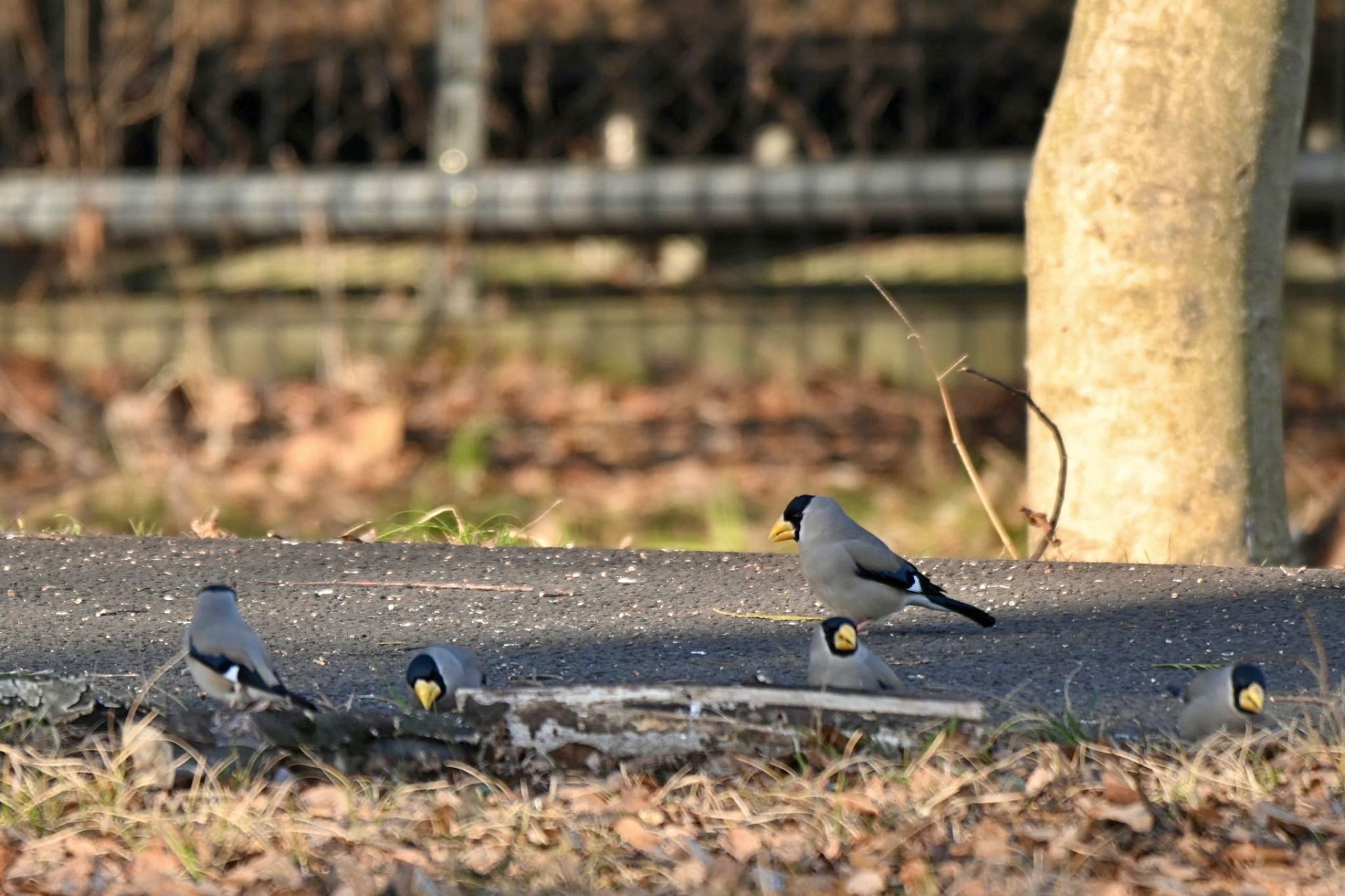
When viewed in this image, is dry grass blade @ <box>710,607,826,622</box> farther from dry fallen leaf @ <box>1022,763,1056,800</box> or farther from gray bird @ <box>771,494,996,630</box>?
dry fallen leaf @ <box>1022,763,1056,800</box>

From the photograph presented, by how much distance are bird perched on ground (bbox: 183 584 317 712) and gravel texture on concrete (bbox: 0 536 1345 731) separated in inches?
6.7

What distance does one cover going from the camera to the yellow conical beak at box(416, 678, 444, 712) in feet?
9.85

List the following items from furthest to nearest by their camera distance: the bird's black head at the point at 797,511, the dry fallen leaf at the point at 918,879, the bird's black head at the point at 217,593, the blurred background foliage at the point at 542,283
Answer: the blurred background foliage at the point at 542,283, the bird's black head at the point at 797,511, the bird's black head at the point at 217,593, the dry fallen leaf at the point at 918,879

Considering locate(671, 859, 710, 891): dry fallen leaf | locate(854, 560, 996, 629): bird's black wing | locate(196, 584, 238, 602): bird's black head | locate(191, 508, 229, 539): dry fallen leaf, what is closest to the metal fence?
locate(191, 508, 229, 539): dry fallen leaf

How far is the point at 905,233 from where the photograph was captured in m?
8.58

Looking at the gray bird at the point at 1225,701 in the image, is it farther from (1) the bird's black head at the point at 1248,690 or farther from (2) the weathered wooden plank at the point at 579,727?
(2) the weathered wooden plank at the point at 579,727

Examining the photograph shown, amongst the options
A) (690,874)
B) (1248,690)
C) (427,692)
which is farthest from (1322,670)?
(427,692)

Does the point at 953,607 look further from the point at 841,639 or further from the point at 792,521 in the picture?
the point at 841,639

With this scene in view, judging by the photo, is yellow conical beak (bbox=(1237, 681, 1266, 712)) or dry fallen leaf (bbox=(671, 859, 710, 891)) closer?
dry fallen leaf (bbox=(671, 859, 710, 891))

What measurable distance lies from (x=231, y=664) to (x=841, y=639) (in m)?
1.01

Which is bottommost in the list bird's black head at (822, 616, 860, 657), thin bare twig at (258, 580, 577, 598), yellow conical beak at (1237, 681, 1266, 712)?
thin bare twig at (258, 580, 577, 598)

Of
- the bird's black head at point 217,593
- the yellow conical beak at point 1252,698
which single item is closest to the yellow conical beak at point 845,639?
the yellow conical beak at point 1252,698

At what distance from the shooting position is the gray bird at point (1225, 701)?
2.89 meters

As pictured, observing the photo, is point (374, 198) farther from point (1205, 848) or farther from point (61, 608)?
point (1205, 848)
